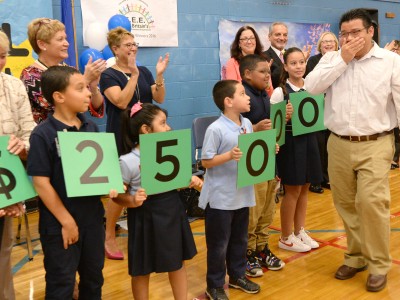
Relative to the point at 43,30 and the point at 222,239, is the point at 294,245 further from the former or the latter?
the point at 43,30

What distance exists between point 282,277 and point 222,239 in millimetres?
665

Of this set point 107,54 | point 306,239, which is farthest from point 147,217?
point 107,54

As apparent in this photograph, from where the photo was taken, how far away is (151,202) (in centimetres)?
220

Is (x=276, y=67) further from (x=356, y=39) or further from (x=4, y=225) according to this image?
(x=4, y=225)

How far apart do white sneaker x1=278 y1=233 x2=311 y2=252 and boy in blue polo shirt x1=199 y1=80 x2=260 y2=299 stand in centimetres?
86

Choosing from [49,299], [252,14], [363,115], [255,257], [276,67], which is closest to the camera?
[49,299]

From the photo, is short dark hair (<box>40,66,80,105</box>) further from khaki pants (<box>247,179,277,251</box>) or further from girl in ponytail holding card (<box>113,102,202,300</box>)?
khaki pants (<box>247,179,277,251</box>)

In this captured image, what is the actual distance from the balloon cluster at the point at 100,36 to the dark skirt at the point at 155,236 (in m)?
2.66

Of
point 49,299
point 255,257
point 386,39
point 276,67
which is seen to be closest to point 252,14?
point 276,67

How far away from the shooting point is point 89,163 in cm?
196

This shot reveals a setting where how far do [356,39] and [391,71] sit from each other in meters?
0.31

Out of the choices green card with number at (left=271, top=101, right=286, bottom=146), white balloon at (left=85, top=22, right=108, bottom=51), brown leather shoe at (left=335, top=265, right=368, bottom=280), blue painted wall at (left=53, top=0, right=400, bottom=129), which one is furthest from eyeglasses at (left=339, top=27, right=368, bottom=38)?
blue painted wall at (left=53, top=0, right=400, bottom=129)

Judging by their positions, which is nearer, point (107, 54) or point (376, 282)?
point (376, 282)

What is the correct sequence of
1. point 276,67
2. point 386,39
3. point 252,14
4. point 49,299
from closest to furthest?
1. point 49,299
2. point 276,67
3. point 252,14
4. point 386,39
